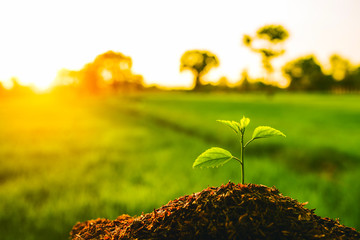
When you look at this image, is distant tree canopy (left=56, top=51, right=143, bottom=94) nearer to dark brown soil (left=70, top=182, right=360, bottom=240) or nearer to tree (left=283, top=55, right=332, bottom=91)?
tree (left=283, top=55, right=332, bottom=91)

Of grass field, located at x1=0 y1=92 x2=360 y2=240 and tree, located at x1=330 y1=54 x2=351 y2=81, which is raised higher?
tree, located at x1=330 y1=54 x2=351 y2=81

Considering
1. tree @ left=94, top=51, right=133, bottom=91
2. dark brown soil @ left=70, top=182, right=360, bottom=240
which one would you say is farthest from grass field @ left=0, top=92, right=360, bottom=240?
tree @ left=94, top=51, right=133, bottom=91

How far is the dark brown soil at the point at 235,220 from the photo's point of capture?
1.66 meters

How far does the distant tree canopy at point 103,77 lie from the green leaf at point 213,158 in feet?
244

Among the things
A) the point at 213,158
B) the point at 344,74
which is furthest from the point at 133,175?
the point at 344,74

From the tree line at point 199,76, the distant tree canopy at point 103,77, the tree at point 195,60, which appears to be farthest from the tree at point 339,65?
the distant tree canopy at point 103,77

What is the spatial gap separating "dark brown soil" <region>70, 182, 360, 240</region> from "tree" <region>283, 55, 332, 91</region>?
330 feet

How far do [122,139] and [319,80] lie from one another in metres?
93.4

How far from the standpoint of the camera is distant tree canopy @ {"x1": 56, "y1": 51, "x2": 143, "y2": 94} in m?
75.4

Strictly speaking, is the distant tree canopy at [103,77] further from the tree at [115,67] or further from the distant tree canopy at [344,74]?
the distant tree canopy at [344,74]

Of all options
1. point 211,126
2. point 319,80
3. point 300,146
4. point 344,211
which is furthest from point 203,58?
point 344,211

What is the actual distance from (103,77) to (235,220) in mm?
90644

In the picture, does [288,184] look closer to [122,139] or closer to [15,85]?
[122,139]

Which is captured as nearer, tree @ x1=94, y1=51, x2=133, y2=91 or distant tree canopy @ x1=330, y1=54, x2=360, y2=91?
tree @ x1=94, y1=51, x2=133, y2=91
